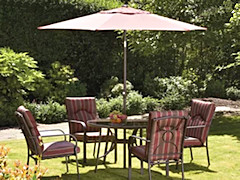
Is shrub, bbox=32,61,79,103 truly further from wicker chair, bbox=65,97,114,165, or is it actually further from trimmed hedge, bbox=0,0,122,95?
wicker chair, bbox=65,97,114,165

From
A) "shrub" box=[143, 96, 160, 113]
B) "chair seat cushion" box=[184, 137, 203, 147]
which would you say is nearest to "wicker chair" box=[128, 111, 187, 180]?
"chair seat cushion" box=[184, 137, 203, 147]

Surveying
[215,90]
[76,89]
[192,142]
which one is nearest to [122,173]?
[192,142]

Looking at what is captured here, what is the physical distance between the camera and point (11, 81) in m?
10.7

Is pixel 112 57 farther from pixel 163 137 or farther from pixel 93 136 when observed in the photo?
pixel 163 137

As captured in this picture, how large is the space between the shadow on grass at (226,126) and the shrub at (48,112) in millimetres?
3474

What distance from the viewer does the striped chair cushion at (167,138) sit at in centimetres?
586

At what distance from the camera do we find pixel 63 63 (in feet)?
43.6

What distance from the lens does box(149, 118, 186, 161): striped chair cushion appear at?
5.86 metres

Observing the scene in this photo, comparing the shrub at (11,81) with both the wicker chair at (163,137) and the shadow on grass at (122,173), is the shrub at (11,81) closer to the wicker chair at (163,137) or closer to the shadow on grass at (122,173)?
the shadow on grass at (122,173)

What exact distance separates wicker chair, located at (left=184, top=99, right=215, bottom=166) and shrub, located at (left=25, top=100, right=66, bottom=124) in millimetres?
4645

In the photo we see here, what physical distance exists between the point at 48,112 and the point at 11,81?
1.10m

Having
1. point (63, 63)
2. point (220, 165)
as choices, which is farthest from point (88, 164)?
point (63, 63)

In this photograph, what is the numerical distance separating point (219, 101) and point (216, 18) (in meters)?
3.60

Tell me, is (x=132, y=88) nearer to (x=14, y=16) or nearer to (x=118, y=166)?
(x=14, y=16)
